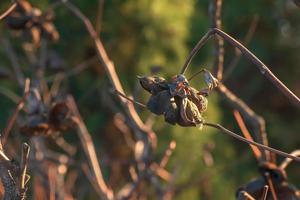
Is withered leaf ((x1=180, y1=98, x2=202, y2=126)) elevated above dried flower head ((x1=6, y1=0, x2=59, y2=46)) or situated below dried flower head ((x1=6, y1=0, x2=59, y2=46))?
below

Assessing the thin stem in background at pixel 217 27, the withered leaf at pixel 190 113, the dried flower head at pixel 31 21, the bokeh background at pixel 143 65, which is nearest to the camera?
the withered leaf at pixel 190 113

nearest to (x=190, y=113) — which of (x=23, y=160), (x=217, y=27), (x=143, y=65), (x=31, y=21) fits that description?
(x=23, y=160)

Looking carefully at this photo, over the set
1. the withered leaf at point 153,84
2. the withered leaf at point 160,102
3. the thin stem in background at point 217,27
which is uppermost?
the withered leaf at point 153,84

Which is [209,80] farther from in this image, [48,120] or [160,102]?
[48,120]

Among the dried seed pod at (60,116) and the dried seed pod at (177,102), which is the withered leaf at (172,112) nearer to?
the dried seed pod at (177,102)

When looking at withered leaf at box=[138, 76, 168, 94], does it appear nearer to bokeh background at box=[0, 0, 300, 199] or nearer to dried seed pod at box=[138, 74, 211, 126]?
dried seed pod at box=[138, 74, 211, 126]

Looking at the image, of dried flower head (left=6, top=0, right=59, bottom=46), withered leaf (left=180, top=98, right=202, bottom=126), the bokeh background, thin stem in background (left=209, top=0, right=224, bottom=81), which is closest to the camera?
withered leaf (left=180, top=98, right=202, bottom=126)

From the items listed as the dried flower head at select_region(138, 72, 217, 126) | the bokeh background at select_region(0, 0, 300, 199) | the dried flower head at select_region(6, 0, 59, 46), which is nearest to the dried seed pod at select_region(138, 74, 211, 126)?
the dried flower head at select_region(138, 72, 217, 126)

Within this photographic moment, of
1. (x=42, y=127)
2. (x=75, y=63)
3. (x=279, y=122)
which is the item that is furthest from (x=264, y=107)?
(x=42, y=127)

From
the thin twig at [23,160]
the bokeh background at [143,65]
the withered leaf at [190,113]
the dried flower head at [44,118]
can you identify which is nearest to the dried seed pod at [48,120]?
the dried flower head at [44,118]
